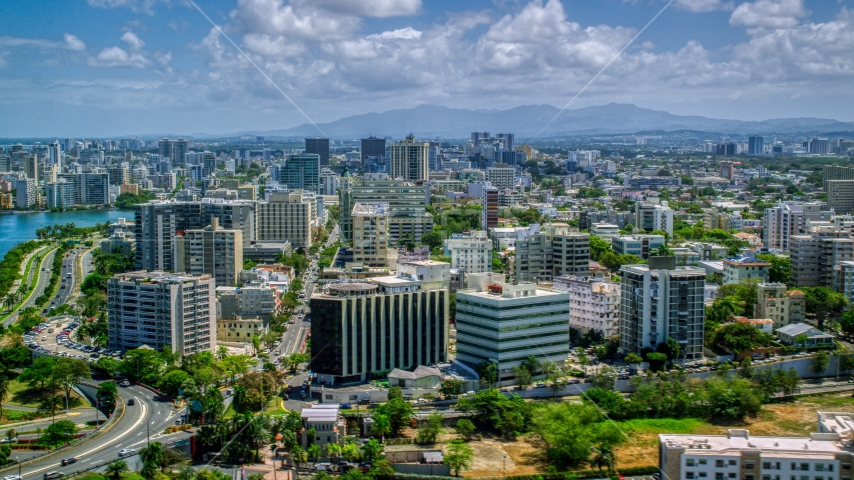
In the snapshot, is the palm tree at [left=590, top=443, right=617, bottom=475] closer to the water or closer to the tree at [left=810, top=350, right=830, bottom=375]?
the tree at [left=810, top=350, right=830, bottom=375]

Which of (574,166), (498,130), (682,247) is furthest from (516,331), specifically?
(498,130)

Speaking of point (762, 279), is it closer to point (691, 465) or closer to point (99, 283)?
point (691, 465)

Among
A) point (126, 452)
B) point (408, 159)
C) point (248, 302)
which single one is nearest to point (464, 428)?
point (126, 452)

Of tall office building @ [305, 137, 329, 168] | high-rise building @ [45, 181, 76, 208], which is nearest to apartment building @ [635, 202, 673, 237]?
high-rise building @ [45, 181, 76, 208]

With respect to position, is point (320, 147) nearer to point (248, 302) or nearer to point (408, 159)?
point (408, 159)

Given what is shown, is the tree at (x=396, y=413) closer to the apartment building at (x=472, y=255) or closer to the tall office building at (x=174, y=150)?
the apartment building at (x=472, y=255)
